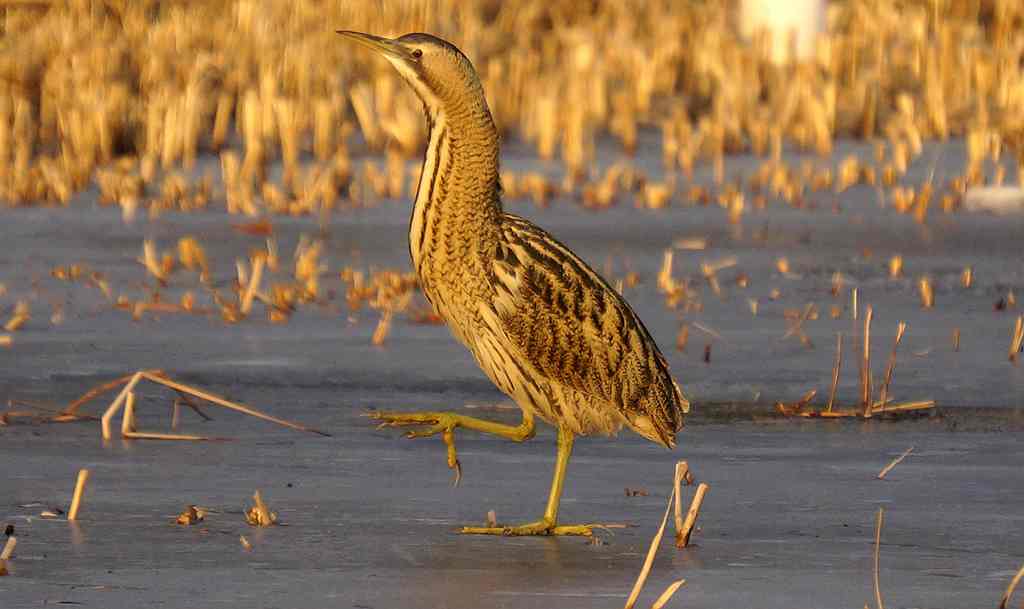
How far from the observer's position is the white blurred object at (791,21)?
21.1 metres

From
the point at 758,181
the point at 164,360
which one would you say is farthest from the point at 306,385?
the point at 758,181

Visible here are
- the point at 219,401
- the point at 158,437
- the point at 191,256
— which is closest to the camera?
the point at 158,437

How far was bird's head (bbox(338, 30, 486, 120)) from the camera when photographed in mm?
6887

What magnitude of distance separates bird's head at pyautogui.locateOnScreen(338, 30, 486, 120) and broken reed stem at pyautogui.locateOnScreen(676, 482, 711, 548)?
4.32 feet

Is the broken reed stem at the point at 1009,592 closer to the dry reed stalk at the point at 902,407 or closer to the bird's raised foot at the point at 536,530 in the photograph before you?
the bird's raised foot at the point at 536,530

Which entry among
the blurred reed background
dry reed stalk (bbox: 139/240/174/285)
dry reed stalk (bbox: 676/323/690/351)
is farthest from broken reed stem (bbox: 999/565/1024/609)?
the blurred reed background

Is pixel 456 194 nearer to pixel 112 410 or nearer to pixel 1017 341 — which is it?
pixel 112 410

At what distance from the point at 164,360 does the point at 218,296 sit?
4.46 feet

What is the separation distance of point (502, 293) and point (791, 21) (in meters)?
15.0

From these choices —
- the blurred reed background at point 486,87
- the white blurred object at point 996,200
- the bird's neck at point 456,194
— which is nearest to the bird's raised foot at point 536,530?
the bird's neck at point 456,194

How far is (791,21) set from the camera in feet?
70.4

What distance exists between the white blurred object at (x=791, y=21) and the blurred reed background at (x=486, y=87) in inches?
6.2

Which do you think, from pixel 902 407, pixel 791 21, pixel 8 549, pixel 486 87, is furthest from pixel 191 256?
pixel 791 21

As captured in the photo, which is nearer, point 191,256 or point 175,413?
point 175,413
